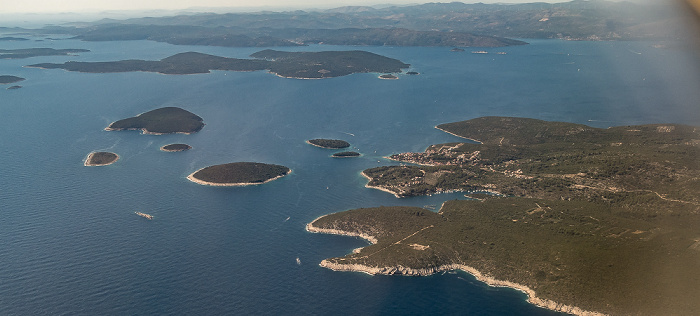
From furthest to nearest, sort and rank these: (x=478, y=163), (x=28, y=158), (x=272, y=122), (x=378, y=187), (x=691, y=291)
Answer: (x=272, y=122)
(x=28, y=158)
(x=478, y=163)
(x=378, y=187)
(x=691, y=291)

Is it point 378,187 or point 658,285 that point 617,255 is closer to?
point 658,285

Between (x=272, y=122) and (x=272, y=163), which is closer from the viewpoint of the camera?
(x=272, y=163)

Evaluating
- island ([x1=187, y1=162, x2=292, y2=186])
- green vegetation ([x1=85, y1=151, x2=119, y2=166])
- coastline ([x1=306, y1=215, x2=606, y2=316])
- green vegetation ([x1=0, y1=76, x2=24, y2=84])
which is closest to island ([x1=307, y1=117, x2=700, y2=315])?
coastline ([x1=306, y1=215, x2=606, y2=316])

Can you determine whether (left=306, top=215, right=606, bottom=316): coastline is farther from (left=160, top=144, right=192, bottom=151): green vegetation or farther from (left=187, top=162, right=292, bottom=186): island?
(left=160, top=144, right=192, bottom=151): green vegetation

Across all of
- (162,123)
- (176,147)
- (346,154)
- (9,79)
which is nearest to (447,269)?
(346,154)

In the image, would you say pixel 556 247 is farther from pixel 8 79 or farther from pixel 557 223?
pixel 8 79

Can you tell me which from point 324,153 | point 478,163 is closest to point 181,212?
point 324,153

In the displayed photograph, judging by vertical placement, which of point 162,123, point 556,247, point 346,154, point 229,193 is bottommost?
point 229,193
